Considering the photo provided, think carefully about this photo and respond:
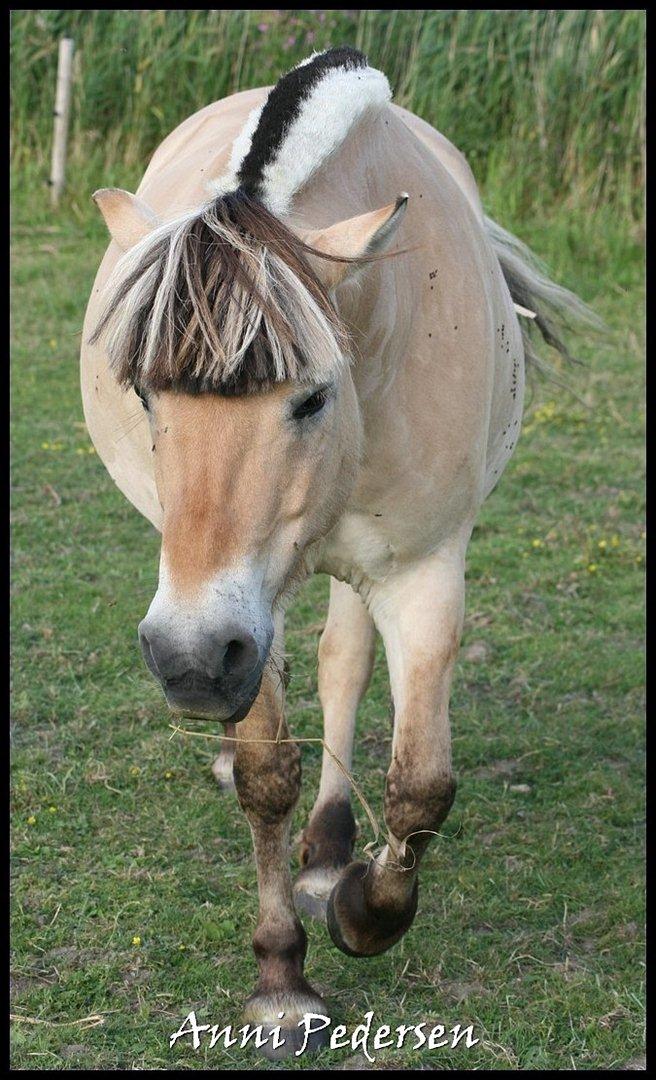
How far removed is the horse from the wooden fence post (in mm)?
6705

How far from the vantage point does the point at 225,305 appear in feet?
7.61

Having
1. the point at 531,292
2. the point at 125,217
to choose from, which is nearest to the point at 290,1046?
the point at 125,217

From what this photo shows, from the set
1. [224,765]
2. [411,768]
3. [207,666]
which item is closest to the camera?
[207,666]

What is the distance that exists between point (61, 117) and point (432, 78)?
9.54 feet

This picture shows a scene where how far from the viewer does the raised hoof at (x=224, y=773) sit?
411 cm

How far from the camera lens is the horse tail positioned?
14.2 ft

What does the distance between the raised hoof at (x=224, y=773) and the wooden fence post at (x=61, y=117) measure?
7.27 metres

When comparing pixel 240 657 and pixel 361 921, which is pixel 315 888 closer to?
pixel 361 921

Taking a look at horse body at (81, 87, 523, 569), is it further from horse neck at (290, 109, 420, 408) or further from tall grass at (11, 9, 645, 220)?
tall grass at (11, 9, 645, 220)

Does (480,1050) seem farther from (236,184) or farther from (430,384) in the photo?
(236,184)

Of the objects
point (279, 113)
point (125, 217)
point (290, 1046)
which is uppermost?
point (279, 113)

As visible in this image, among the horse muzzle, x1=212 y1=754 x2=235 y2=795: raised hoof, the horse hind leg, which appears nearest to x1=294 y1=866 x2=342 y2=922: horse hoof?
the horse hind leg

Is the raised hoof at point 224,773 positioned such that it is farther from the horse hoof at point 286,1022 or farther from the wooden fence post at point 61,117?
the wooden fence post at point 61,117

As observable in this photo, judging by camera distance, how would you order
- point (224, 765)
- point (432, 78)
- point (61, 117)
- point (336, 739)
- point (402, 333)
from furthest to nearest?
point (61, 117) → point (432, 78) → point (224, 765) → point (336, 739) → point (402, 333)
